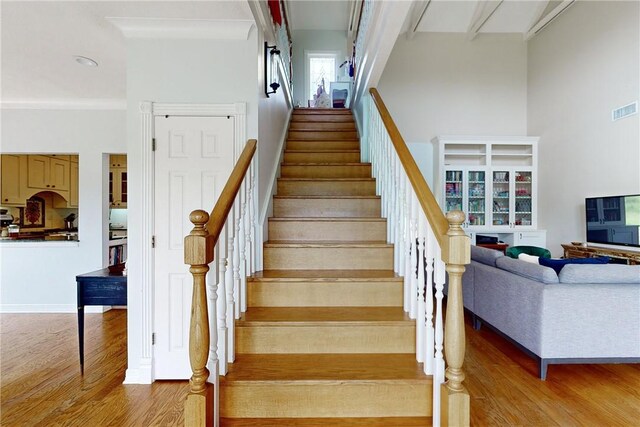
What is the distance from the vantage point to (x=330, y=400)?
156cm

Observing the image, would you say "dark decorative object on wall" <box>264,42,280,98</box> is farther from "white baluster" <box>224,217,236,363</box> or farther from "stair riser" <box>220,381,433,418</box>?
"stair riser" <box>220,381,433,418</box>

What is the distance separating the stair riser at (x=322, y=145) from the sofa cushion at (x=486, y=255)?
1.85m

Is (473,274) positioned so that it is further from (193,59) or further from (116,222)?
(116,222)

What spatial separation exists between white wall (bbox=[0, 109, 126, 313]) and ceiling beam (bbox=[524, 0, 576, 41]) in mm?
6591

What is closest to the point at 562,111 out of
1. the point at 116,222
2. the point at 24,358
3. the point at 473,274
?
the point at 473,274

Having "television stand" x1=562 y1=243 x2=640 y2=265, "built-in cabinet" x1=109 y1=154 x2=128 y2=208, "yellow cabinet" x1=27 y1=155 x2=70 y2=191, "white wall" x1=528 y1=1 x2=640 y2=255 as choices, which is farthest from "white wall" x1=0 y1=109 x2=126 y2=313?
"white wall" x1=528 y1=1 x2=640 y2=255

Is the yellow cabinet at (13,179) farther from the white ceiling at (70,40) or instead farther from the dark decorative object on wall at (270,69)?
the dark decorative object on wall at (270,69)

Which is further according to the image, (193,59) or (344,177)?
(344,177)

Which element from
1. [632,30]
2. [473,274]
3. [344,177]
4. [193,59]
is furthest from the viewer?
[632,30]

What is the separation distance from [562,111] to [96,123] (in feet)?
22.1

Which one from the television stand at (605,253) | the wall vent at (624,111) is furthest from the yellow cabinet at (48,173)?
the wall vent at (624,111)

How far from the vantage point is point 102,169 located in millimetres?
4121

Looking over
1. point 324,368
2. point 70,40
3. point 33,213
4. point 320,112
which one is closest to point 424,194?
point 324,368

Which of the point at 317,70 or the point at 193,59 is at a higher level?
the point at 317,70
